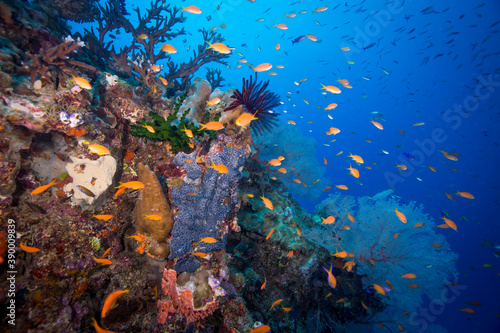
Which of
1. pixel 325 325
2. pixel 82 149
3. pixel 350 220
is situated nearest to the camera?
pixel 82 149

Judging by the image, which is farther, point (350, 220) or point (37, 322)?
point (350, 220)

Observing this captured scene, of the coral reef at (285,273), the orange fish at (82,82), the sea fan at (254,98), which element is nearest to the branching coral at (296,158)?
the coral reef at (285,273)

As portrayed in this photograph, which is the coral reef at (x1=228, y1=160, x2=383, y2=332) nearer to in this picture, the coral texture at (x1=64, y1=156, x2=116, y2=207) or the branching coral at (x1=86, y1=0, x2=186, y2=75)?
the coral texture at (x1=64, y1=156, x2=116, y2=207)

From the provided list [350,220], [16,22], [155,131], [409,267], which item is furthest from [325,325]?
[16,22]

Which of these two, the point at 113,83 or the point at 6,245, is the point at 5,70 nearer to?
the point at 113,83

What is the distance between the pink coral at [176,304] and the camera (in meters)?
2.99

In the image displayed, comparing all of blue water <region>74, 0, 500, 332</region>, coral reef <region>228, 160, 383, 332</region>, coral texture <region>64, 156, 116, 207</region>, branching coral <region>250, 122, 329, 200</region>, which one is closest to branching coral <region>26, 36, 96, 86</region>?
coral texture <region>64, 156, 116, 207</region>

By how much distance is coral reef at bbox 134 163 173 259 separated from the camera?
9.87 feet

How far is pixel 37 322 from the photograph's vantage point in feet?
8.16

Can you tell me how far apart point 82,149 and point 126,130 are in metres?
1.05

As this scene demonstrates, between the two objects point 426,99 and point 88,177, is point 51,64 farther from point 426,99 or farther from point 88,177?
point 426,99

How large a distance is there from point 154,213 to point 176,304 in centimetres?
149

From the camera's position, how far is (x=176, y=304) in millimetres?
3068

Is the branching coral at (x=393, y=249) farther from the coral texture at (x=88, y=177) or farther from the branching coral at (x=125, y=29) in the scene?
the branching coral at (x=125, y=29)
